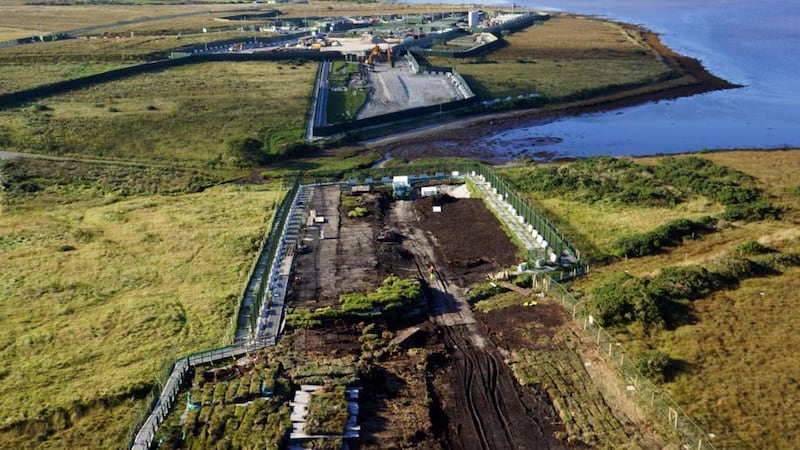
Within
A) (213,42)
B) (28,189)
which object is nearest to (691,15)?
(213,42)

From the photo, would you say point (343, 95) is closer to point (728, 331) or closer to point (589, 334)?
point (589, 334)

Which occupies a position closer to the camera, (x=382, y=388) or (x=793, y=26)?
(x=382, y=388)

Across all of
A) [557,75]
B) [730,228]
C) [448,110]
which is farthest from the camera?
[557,75]

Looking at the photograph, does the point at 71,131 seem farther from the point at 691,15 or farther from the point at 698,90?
the point at 691,15

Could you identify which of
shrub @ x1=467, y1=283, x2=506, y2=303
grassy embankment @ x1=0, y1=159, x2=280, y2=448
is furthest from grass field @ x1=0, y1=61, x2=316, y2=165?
shrub @ x1=467, y1=283, x2=506, y2=303

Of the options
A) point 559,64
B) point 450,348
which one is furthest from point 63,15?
point 450,348

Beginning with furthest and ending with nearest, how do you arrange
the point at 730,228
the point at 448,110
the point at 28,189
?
the point at 448,110, the point at 28,189, the point at 730,228
